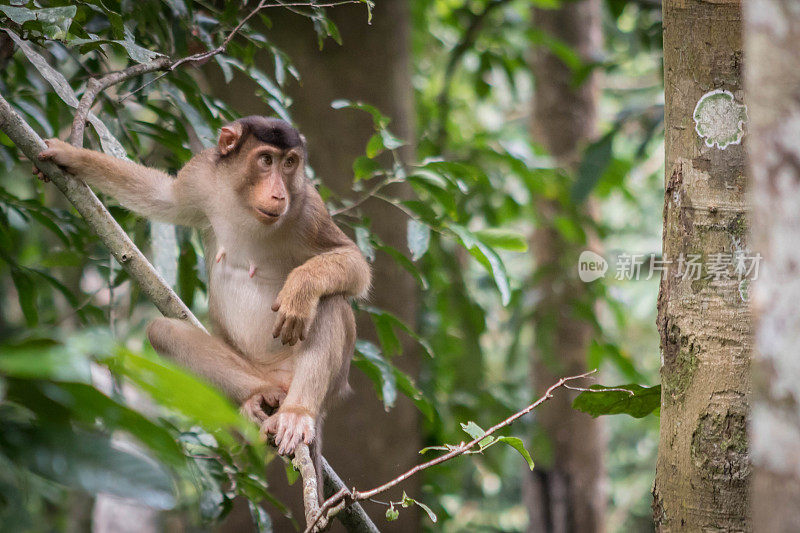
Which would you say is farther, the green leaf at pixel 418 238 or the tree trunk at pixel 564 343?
the tree trunk at pixel 564 343

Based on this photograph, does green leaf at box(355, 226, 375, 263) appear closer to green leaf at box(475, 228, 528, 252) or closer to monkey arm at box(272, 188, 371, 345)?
monkey arm at box(272, 188, 371, 345)

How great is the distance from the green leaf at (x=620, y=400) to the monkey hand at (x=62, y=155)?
6.97 feet

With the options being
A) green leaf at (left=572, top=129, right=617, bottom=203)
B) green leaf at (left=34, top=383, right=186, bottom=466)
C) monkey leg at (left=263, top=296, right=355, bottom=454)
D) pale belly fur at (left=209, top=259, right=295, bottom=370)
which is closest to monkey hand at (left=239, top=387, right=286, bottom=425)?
monkey leg at (left=263, top=296, right=355, bottom=454)

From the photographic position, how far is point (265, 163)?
3.75 metres

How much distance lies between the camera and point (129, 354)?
3.76ft

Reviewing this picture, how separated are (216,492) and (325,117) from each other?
3305mm

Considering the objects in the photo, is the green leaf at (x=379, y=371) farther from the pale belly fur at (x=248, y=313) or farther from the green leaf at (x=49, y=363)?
the green leaf at (x=49, y=363)

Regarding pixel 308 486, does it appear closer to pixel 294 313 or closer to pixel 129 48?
pixel 294 313

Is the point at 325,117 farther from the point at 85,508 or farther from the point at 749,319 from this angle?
the point at 85,508

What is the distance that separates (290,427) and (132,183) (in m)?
1.39

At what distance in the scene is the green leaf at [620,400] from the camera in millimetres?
2736

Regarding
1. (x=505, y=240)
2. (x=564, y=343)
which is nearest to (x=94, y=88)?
(x=505, y=240)

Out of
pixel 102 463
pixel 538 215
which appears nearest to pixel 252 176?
pixel 102 463

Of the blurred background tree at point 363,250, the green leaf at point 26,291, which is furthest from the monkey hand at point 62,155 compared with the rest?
the green leaf at point 26,291
